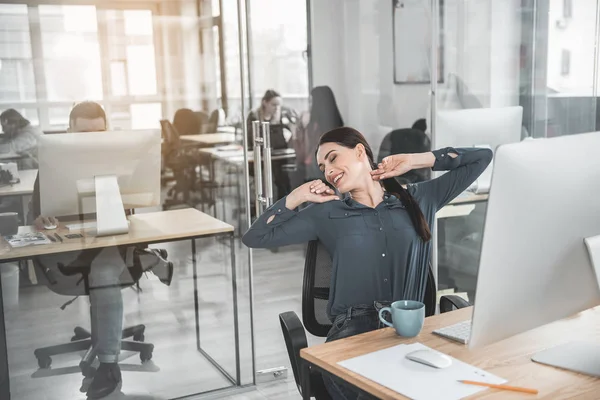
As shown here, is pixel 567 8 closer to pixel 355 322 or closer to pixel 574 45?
pixel 574 45

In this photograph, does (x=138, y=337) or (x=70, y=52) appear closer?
(x=70, y=52)

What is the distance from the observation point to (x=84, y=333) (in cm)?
316

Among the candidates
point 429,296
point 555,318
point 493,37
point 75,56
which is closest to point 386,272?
point 429,296

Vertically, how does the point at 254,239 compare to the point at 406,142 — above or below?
below

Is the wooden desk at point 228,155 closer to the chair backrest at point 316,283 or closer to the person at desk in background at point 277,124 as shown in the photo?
the person at desk in background at point 277,124

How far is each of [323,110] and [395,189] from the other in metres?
1.51

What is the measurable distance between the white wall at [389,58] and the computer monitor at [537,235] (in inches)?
91.6

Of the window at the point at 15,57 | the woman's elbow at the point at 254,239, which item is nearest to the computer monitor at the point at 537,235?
the woman's elbow at the point at 254,239

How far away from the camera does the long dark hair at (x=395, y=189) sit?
227 cm

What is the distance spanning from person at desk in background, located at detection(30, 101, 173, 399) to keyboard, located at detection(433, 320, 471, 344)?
5.64ft

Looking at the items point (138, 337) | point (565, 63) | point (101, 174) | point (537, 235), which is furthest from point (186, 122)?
point (565, 63)

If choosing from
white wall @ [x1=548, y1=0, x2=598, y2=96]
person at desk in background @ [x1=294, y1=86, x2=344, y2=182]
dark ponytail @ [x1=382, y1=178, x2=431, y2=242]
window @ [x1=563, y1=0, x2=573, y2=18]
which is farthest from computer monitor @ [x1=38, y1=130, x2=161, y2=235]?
window @ [x1=563, y1=0, x2=573, y2=18]

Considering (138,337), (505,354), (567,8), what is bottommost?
(138,337)

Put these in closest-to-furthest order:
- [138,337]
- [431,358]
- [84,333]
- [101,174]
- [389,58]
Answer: [431,358], [101,174], [84,333], [138,337], [389,58]
